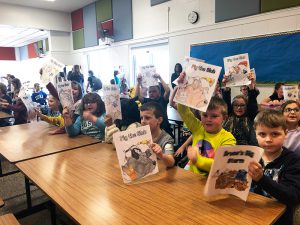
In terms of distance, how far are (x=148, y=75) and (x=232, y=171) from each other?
2161mm

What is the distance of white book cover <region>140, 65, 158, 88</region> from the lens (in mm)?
3061

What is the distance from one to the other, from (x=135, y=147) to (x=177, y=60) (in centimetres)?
463

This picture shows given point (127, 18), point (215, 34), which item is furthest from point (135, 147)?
point (127, 18)

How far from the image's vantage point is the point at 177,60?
5.69m

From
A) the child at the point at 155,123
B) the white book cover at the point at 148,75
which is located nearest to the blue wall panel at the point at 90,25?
the white book cover at the point at 148,75

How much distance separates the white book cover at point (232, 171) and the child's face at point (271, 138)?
0.29 meters

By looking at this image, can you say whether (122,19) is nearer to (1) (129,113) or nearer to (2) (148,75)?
(2) (148,75)

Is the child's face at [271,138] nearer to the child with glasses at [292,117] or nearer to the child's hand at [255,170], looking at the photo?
the child's hand at [255,170]

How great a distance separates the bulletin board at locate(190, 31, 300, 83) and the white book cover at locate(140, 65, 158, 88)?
85.8 inches

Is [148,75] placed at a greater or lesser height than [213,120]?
greater

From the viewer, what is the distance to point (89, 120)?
236 centimetres

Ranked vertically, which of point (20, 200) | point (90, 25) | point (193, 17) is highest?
point (90, 25)

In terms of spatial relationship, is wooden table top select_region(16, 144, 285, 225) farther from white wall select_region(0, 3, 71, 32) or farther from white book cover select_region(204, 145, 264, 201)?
white wall select_region(0, 3, 71, 32)

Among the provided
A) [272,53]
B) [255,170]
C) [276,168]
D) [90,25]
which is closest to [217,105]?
[276,168]
